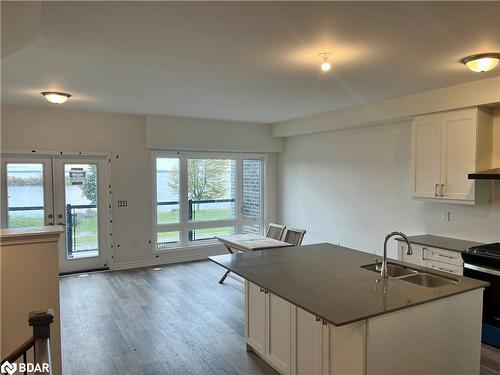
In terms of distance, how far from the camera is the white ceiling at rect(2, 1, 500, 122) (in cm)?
221

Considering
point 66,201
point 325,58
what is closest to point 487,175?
point 325,58

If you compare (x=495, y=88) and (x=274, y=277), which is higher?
(x=495, y=88)

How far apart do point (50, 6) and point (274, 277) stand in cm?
228

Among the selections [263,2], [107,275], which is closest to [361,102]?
[263,2]

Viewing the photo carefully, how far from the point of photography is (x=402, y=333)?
213cm

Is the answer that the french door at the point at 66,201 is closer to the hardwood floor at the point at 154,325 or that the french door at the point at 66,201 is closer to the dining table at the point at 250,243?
the hardwood floor at the point at 154,325

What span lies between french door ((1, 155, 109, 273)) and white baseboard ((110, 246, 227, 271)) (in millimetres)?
340

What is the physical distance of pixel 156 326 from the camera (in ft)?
13.1

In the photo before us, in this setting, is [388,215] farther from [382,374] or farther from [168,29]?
[168,29]

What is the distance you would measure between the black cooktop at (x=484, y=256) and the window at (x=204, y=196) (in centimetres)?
460

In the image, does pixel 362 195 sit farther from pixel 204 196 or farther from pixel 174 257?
pixel 174 257

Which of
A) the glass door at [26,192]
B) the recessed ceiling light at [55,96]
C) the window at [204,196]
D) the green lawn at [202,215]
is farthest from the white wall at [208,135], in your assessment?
the recessed ceiling light at [55,96]

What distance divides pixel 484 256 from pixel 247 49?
118 inches

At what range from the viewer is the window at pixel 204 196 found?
268 inches
